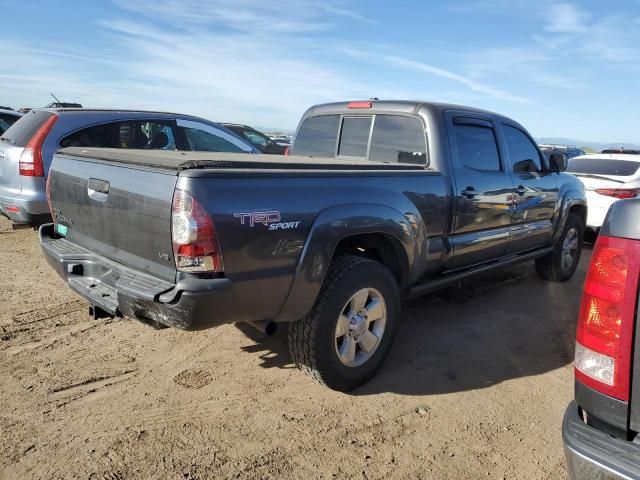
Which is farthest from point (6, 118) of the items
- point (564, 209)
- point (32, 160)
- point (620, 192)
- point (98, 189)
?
point (620, 192)

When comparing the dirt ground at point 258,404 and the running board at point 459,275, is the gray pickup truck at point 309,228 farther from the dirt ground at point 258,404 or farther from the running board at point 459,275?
the dirt ground at point 258,404

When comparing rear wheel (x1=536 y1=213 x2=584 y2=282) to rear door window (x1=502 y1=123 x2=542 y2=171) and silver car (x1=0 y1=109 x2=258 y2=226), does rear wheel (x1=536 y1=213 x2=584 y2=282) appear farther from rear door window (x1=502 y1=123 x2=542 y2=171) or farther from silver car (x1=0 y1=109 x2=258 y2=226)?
silver car (x1=0 y1=109 x2=258 y2=226)

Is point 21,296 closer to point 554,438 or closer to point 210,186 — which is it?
point 210,186

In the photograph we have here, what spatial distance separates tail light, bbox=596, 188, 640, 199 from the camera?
7.41 meters

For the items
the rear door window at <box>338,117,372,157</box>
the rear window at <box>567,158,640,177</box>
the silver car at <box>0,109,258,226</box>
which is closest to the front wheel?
the rear door window at <box>338,117,372,157</box>

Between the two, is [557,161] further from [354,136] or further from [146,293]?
[146,293]

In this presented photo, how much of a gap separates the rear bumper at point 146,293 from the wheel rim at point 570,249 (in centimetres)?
473

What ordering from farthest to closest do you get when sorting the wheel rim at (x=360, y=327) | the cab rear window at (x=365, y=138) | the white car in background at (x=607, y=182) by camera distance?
the white car in background at (x=607, y=182) → the cab rear window at (x=365, y=138) → the wheel rim at (x=360, y=327)

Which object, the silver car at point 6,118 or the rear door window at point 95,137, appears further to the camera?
the silver car at point 6,118

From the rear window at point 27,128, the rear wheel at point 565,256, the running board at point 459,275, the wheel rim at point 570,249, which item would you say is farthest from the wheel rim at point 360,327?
the rear window at point 27,128

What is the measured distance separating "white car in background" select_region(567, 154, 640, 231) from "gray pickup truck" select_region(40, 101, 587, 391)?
3.79 m

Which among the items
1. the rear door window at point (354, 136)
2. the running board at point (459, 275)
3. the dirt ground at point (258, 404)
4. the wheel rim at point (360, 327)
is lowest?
the dirt ground at point (258, 404)

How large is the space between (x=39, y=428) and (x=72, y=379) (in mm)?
511

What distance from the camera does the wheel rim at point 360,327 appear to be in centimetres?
309
